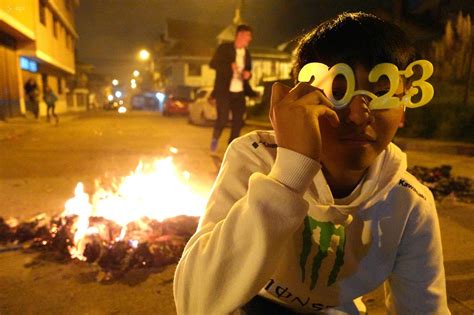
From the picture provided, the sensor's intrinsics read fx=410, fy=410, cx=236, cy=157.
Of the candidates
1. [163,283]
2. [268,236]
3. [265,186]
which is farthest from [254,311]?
[163,283]

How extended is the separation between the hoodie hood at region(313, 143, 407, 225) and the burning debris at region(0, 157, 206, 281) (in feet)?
6.63

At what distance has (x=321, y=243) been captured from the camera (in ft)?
4.81

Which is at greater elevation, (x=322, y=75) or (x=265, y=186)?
(x=322, y=75)

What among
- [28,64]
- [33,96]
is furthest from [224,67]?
[28,64]

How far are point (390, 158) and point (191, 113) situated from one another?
1752cm

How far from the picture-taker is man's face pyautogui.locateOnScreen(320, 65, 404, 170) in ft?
4.29

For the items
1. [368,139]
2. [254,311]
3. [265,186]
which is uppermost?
[368,139]

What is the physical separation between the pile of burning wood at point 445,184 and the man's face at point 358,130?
13.9ft

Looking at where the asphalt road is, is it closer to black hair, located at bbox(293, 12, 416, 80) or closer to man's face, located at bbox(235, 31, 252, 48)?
black hair, located at bbox(293, 12, 416, 80)

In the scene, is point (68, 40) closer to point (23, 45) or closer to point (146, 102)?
point (23, 45)

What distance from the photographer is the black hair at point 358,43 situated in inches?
55.1

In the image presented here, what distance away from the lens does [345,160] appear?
1385mm

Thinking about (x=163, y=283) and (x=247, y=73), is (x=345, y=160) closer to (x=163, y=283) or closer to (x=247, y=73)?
(x=163, y=283)

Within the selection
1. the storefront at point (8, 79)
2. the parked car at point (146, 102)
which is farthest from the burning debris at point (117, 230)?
the parked car at point (146, 102)
